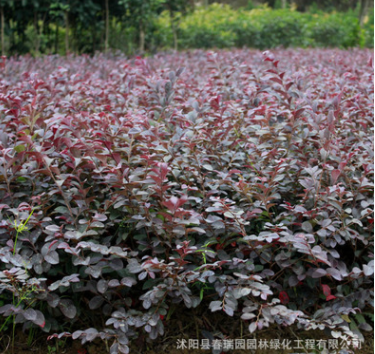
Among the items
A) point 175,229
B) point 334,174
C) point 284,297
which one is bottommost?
point 284,297

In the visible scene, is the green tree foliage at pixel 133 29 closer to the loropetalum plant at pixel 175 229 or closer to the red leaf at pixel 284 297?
the loropetalum plant at pixel 175 229

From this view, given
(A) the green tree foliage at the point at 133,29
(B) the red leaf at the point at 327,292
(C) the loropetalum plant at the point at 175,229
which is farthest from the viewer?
(A) the green tree foliage at the point at 133,29

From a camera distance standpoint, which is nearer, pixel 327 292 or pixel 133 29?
pixel 327 292

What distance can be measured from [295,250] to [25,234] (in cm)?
105

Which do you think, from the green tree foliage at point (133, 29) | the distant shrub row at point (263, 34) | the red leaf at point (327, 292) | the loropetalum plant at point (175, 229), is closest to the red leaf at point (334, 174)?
the loropetalum plant at point (175, 229)

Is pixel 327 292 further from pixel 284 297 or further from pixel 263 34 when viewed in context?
pixel 263 34

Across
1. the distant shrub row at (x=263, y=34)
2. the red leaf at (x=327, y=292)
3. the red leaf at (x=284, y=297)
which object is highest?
the distant shrub row at (x=263, y=34)

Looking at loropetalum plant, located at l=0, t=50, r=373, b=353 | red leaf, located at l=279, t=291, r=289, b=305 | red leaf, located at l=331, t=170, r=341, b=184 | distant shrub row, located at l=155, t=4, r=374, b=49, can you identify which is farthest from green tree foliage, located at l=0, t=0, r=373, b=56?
red leaf, located at l=279, t=291, r=289, b=305

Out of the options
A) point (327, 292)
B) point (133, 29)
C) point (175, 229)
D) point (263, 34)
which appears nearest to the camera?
point (175, 229)

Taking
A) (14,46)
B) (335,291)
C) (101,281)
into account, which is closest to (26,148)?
(101,281)

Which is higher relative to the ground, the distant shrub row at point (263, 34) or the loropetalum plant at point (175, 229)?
the distant shrub row at point (263, 34)

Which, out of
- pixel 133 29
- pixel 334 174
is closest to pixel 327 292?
pixel 334 174

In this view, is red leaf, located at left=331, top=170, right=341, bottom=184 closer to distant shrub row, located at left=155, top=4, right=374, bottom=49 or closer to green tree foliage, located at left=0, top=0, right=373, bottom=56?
green tree foliage, located at left=0, top=0, right=373, bottom=56

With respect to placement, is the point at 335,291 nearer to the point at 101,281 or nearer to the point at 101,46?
the point at 101,281
